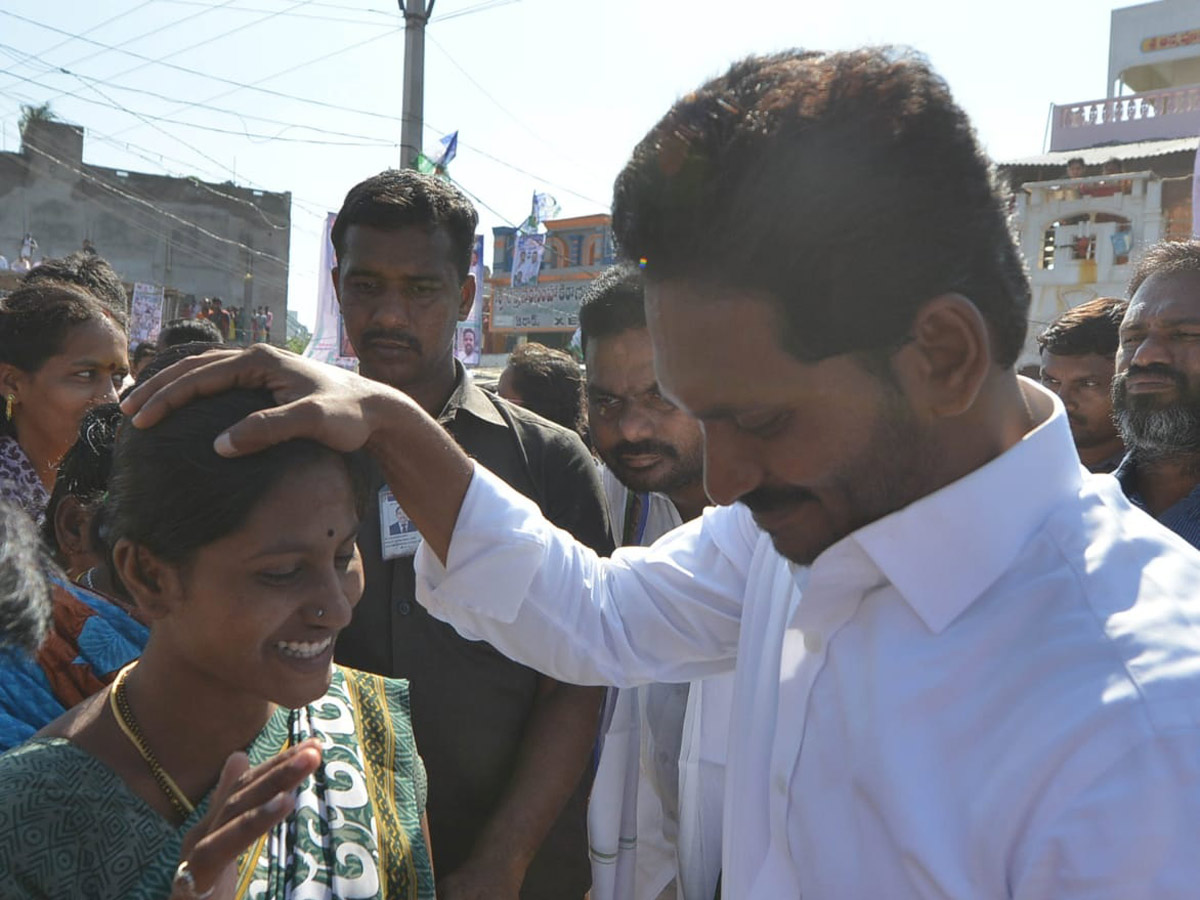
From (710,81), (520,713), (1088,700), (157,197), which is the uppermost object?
(157,197)

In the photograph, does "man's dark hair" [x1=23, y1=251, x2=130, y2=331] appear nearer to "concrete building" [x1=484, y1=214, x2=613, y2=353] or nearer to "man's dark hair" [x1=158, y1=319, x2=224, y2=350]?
"man's dark hair" [x1=158, y1=319, x2=224, y2=350]

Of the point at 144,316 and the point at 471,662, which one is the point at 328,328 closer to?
the point at 144,316

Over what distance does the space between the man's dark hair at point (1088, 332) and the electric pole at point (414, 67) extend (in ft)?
21.8

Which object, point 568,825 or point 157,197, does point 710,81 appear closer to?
point 568,825

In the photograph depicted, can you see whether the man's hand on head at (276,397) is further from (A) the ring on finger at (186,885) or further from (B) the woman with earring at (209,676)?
(A) the ring on finger at (186,885)

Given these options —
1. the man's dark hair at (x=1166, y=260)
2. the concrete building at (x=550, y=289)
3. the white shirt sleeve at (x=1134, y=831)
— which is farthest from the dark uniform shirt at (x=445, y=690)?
the concrete building at (x=550, y=289)

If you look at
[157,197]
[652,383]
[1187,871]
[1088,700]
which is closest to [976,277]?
[1088,700]

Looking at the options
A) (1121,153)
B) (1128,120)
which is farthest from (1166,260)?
(1128,120)

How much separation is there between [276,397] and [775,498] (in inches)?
31.4

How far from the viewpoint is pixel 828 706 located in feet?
4.44

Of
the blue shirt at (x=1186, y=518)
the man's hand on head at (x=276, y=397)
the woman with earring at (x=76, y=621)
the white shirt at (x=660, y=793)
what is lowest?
the white shirt at (x=660, y=793)

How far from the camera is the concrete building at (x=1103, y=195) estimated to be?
19359 mm

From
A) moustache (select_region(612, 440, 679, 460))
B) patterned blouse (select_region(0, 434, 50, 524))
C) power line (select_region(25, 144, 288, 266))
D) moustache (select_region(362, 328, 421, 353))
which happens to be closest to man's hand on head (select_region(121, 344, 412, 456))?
moustache (select_region(362, 328, 421, 353))

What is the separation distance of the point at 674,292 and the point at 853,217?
9.7 inches
